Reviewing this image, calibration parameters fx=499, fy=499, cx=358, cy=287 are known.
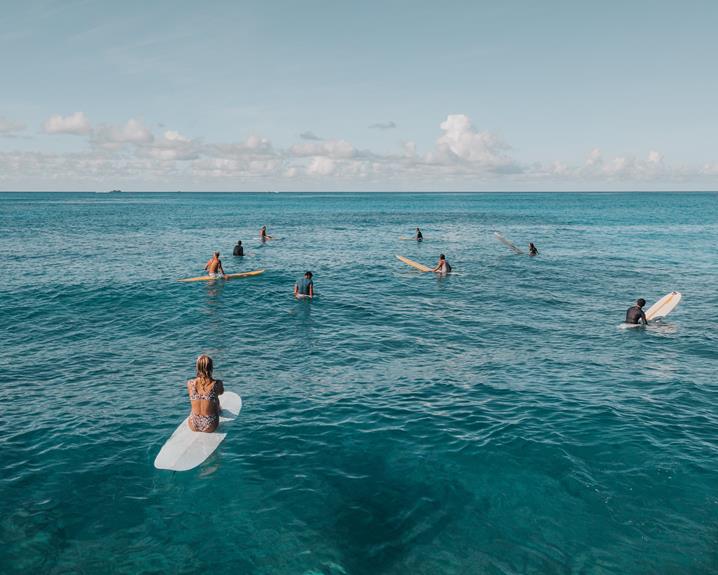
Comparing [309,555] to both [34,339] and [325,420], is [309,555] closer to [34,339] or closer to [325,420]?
[325,420]

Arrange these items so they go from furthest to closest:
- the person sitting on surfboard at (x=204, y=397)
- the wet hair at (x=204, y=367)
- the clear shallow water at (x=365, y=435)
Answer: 1. the person sitting on surfboard at (x=204, y=397)
2. the wet hair at (x=204, y=367)
3. the clear shallow water at (x=365, y=435)

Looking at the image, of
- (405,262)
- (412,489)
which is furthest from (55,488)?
(405,262)

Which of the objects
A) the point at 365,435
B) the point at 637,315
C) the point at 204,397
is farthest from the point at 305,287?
the point at 637,315

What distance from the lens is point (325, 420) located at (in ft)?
53.7

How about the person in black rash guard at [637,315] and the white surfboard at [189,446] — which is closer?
the white surfboard at [189,446]

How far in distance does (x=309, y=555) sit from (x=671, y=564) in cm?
736

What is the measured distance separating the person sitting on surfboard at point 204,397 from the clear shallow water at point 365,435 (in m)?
0.97

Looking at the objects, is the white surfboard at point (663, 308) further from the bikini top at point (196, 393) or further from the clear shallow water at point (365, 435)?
the bikini top at point (196, 393)

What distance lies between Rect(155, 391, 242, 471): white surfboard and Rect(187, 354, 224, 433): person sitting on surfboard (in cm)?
26

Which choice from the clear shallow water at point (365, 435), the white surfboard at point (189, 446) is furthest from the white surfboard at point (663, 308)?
the white surfboard at point (189, 446)

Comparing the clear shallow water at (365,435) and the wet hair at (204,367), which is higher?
the wet hair at (204,367)

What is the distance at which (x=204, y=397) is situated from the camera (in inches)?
560

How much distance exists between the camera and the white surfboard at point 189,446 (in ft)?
43.8

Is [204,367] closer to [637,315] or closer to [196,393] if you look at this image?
[196,393]
